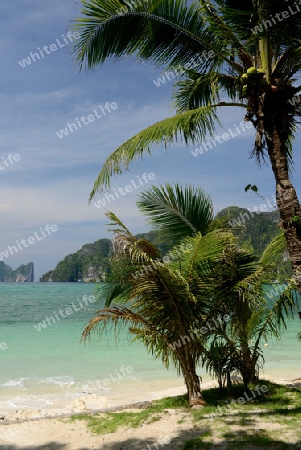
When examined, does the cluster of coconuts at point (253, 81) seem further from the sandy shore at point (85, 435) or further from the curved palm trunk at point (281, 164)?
the sandy shore at point (85, 435)

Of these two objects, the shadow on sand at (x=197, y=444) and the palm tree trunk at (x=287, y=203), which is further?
the shadow on sand at (x=197, y=444)

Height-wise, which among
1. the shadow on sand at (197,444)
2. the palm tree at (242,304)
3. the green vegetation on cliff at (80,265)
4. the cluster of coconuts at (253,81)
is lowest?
the shadow on sand at (197,444)

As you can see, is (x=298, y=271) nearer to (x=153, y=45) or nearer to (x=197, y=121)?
(x=197, y=121)

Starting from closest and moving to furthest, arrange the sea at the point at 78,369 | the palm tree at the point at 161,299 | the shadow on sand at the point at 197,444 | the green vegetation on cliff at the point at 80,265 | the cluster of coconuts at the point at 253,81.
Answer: the cluster of coconuts at the point at 253,81
the shadow on sand at the point at 197,444
the palm tree at the point at 161,299
the sea at the point at 78,369
the green vegetation on cliff at the point at 80,265

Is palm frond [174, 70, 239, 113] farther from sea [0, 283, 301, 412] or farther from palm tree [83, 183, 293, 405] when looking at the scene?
sea [0, 283, 301, 412]

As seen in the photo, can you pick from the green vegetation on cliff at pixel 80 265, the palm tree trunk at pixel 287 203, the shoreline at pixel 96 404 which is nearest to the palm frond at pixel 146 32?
the palm tree trunk at pixel 287 203

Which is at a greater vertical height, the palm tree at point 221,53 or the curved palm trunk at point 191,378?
the palm tree at point 221,53

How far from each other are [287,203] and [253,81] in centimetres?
124

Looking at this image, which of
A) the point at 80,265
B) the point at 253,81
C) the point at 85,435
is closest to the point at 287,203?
the point at 253,81

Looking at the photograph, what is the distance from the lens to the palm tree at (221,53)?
4.00m

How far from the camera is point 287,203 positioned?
388 cm

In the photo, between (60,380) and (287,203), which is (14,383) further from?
(287,203)

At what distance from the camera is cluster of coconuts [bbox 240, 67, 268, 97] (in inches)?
155

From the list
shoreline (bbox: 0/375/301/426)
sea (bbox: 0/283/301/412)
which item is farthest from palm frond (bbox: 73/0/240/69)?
shoreline (bbox: 0/375/301/426)
